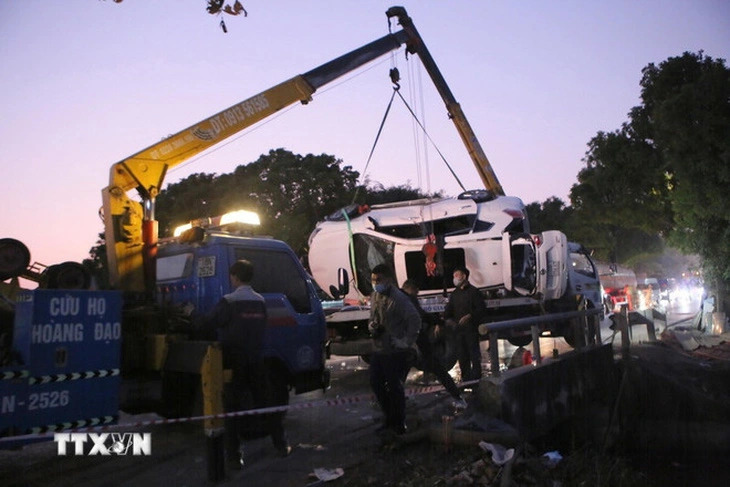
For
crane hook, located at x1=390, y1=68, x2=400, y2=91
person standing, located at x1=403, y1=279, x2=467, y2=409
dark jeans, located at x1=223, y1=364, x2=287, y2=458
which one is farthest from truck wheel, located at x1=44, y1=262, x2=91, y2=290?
crane hook, located at x1=390, y1=68, x2=400, y2=91

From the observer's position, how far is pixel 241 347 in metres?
5.28

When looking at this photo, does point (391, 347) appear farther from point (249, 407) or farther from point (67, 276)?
point (67, 276)

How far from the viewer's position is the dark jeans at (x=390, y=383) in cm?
608

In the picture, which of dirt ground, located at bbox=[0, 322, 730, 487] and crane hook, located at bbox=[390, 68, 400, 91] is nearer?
dirt ground, located at bbox=[0, 322, 730, 487]

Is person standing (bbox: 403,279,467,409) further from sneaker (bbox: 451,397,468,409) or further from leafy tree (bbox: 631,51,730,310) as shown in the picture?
leafy tree (bbox: 631,51,730,310)

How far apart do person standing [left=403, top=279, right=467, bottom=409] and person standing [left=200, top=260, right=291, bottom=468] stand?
2.33m

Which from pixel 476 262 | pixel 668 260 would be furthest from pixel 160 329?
pixel 668 260

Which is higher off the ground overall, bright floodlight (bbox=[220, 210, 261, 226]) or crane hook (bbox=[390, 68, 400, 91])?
crane hook (bbox=[390, 68, 400, 91])

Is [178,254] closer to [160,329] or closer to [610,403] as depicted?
[160,329]

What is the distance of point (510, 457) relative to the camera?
5.01 m

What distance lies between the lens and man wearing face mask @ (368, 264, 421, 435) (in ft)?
20.0

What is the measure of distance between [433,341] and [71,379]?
5.62 metres

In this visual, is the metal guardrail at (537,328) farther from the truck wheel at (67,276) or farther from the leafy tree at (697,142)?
the leafy tree at (697,142)

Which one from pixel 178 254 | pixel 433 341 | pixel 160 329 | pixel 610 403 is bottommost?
pixel 610 403
